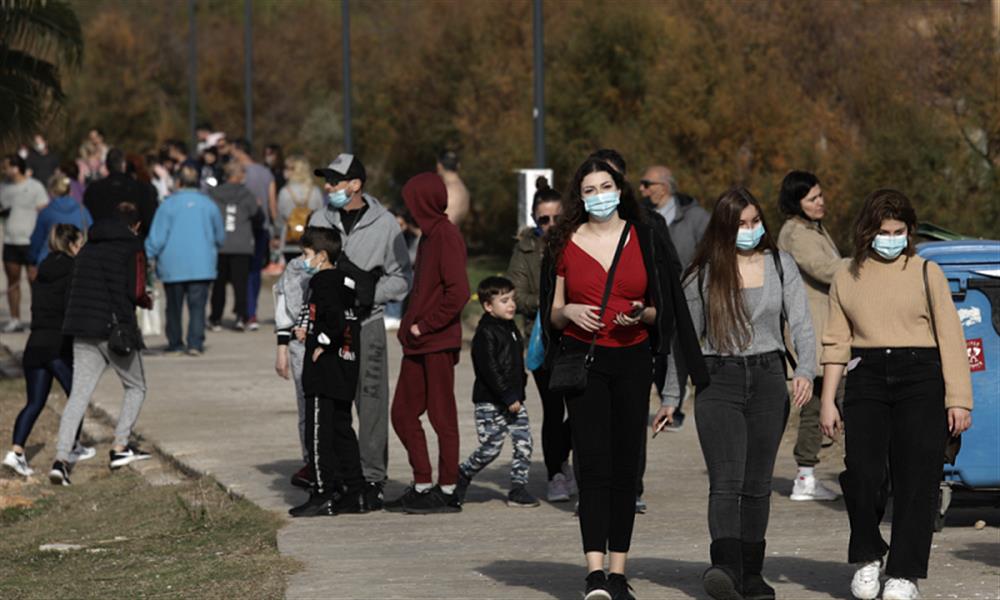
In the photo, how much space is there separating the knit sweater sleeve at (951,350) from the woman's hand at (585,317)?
1.38 m

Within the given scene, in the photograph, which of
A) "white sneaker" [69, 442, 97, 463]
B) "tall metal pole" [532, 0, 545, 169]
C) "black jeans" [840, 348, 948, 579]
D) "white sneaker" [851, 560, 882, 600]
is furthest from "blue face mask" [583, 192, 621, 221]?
"tall metal pole" [532, 0, 545, 169]

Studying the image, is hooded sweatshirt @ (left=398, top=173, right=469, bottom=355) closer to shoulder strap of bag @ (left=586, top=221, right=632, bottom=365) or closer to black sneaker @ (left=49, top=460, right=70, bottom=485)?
shoulder strap of bag @ (left=586, top=221, right=632, bottom=365)

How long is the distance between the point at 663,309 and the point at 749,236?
51 cm

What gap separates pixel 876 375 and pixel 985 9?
562 inches

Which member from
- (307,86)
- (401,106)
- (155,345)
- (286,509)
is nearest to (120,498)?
(286,509)

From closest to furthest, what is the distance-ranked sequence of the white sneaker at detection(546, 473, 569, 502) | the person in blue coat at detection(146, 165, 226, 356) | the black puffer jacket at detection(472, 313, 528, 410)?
the black puffer jacket at detection(472, 313, 528, 410) → the white sneaker at detection(546, 473, 569, 502) → the person in blue coat at detection(146, 165, 226, 356)

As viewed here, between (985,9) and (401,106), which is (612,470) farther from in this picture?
(401,106)

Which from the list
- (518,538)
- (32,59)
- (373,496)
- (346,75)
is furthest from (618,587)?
(346,75)

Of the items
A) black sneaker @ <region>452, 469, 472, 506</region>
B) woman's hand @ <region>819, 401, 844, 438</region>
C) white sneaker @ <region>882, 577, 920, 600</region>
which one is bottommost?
black sneaker @ <region>452, 469, 472, 506</region>

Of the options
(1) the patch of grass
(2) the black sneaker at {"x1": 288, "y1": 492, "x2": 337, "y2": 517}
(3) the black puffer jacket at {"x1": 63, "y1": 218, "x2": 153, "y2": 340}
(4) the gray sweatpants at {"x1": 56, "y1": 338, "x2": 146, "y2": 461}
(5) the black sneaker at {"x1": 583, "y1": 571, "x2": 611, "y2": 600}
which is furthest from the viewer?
(4) the gray sweatpants at {"x1": 56, "y1": 338, "x2": 146, "y2": 461}

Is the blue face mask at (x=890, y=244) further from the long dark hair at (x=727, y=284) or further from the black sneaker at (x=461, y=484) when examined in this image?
the black sneaker at (x=461, y=484)

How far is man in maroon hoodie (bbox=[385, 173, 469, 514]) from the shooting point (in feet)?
34.0

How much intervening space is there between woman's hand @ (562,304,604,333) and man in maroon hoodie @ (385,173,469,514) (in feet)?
8.53

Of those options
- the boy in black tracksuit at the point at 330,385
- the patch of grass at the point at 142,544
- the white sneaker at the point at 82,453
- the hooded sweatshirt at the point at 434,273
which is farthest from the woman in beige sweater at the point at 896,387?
the white sneaker at the point at 82,453
